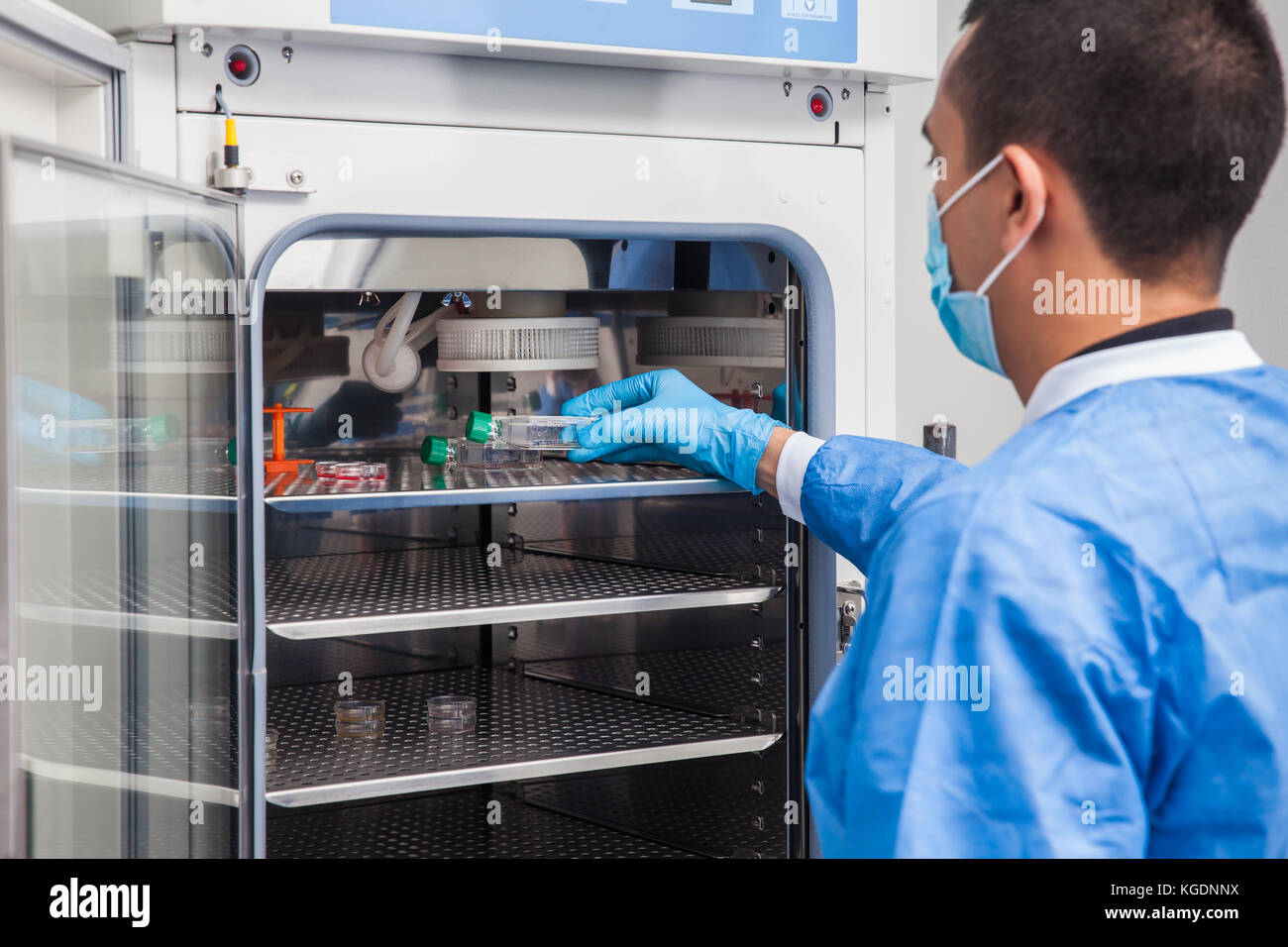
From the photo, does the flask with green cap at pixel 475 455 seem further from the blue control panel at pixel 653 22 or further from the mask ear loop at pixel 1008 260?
the mask ear loop at pixel 1008 260

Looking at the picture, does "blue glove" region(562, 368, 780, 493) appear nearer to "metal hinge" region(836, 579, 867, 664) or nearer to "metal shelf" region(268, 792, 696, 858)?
"metal hinge" region(836, 579, 867, 664)

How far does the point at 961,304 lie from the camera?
1143mm

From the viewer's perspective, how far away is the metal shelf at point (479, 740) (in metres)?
1.60

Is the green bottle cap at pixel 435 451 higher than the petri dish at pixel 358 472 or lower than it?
higher

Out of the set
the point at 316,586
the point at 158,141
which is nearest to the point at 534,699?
the point at 316,586

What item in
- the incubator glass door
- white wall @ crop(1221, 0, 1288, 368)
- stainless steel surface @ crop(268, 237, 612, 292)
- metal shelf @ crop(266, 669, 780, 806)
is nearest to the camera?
the incubator glass door

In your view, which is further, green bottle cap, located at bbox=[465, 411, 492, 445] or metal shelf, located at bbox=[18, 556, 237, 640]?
green bottle cap, located at bbox=[465, 411, 492, 445]

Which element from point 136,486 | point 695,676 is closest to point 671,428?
point 695,676

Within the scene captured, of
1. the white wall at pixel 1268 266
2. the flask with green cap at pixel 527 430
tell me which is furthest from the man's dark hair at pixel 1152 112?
the white wall at pixel 1268 266

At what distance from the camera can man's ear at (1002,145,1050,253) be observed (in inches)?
37.9

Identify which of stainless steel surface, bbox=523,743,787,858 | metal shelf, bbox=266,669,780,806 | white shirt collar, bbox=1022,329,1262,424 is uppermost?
white shirt collar, bbox=1022,329,1262,424

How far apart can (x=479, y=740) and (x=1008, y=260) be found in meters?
1.11

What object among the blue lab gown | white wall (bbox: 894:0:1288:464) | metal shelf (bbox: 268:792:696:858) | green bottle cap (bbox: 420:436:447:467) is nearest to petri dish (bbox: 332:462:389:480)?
green bottle cap (bbox: 420:436:447:467)

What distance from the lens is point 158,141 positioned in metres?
1.38
